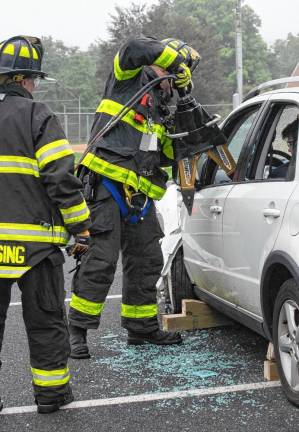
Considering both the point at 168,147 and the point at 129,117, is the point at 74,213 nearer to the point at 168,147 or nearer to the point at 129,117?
the point at 129,117

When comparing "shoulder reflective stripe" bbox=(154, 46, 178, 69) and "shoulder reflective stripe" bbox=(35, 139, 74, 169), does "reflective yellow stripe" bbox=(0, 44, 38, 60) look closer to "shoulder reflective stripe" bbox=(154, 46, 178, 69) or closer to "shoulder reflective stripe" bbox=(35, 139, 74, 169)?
"shoulder reflective stripe" bbox=(35, 139, 74, 169)

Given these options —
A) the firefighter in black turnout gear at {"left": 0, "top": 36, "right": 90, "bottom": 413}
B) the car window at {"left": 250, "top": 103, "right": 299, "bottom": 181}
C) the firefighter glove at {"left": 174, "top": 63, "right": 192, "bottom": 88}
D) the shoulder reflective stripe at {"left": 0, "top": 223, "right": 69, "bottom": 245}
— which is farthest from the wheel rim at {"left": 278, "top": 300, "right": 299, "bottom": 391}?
the firefighter glove at {"left": 174, "top": 63, "right": 192, "bottom": 88}

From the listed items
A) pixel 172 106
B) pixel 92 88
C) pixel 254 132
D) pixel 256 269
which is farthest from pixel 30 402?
pixel 92 88

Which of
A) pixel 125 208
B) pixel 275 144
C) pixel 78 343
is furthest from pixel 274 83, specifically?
pixel 78 343

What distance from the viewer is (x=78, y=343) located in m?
4.41

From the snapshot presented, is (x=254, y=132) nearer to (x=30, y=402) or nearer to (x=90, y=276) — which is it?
(x=90, y=276)

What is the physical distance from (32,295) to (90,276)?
3.27 feet

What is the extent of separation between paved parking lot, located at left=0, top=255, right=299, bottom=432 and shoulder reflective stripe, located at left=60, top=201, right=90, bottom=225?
101cm

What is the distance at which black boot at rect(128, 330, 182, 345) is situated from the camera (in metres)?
4.62

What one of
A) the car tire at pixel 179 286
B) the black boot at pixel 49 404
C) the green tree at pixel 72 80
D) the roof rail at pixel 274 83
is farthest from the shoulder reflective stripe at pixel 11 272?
the green tree at pixel 72 80

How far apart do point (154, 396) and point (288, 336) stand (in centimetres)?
83

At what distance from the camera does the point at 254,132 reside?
397 centimetres

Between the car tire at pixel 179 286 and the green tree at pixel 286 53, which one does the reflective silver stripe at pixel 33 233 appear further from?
the green tree at pixel 286 53

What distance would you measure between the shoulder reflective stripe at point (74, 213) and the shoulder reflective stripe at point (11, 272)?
0.33 metres
